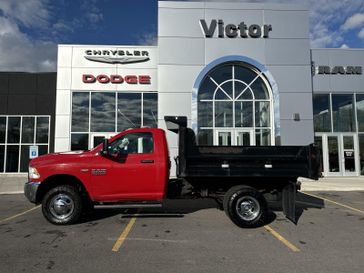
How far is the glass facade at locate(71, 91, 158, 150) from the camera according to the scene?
1823 cm

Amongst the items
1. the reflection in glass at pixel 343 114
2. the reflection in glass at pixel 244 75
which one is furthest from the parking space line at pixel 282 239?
the reflection in glass at pixel 343 114

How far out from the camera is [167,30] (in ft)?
56.3

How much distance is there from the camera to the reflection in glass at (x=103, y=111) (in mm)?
18406

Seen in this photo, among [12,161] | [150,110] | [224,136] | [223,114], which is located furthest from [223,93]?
[12,161]

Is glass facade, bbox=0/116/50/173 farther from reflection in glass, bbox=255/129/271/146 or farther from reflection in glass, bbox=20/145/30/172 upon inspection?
reflection in glass, bbox=255/129/271/146

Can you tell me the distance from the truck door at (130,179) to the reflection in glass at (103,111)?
1169cm

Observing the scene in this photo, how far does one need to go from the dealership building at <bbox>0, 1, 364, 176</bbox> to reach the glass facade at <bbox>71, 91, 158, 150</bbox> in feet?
0.19

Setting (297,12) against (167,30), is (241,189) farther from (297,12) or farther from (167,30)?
(297,12)

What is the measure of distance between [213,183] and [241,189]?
0.70 m

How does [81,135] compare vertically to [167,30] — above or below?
below

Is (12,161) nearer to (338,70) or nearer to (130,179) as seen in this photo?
(130,179)

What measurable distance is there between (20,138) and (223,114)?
12482mm

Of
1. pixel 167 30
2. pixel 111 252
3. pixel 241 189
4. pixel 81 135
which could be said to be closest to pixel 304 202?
pixel 241 189

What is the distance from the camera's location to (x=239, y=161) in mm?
7113
